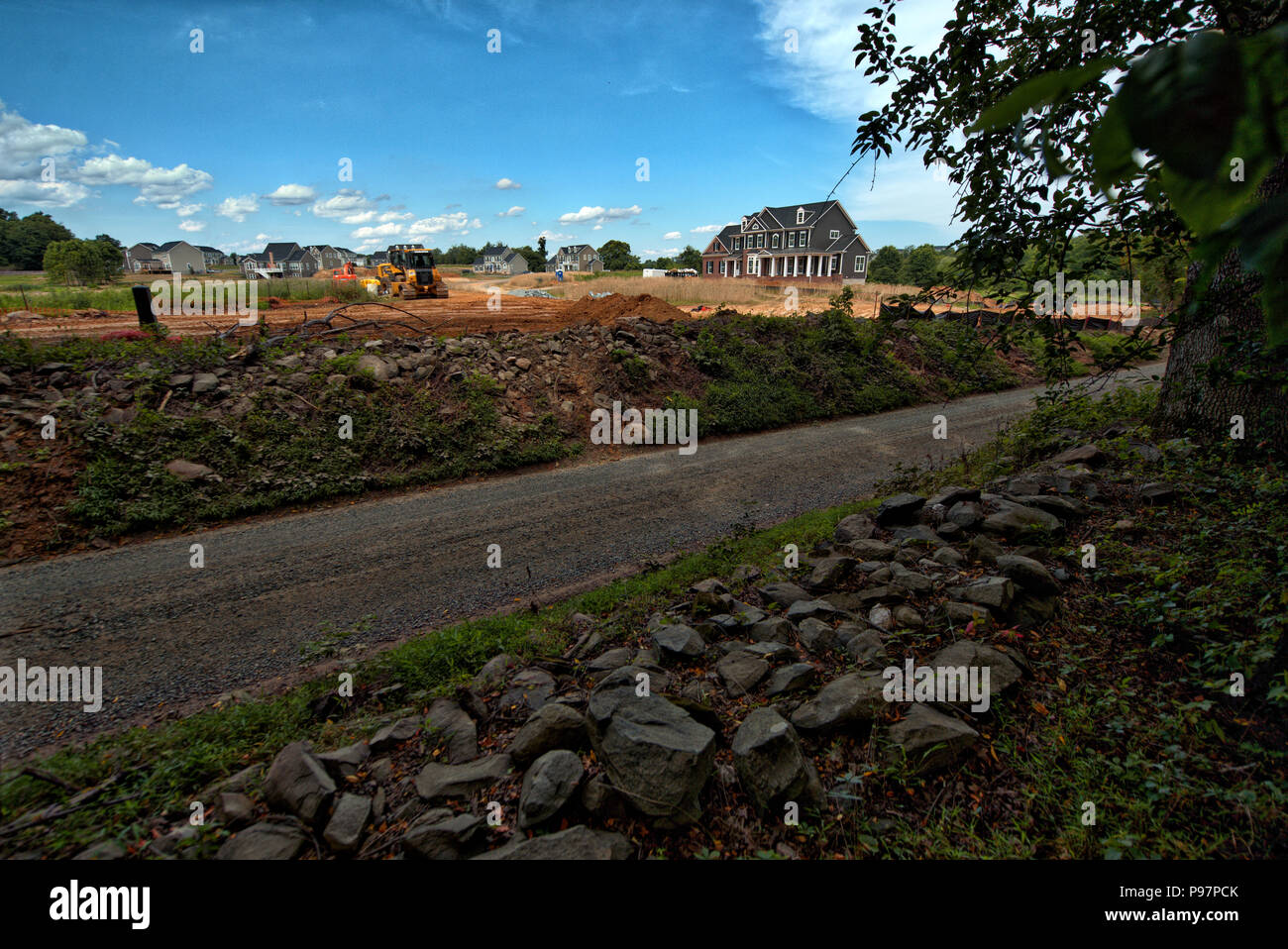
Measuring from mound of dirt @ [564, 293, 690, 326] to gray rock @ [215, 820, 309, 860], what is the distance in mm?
16973

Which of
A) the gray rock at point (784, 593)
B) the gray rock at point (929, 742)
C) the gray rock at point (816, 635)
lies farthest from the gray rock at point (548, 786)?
the gray rock at point (784, 593)

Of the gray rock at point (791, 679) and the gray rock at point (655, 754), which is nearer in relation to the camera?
the gray rock at point (655, 754)

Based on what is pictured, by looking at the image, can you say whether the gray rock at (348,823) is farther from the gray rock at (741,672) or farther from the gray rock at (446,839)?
the gray rock at (741,672)

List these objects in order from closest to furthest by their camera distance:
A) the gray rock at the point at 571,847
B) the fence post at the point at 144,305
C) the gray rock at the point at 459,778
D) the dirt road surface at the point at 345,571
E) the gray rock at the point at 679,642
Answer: the gray rock at the point at 571,847, the gray rock at the point at 459,778, the gray rock at the point at 679,642, the dirt road surface at the point at 345,571, the fence post at the point at 144,305

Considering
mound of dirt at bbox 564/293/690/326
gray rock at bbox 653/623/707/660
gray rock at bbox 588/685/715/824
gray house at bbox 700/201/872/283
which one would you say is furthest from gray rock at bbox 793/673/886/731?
gray house at bbox 700/201/872/283

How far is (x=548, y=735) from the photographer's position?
3369 mm

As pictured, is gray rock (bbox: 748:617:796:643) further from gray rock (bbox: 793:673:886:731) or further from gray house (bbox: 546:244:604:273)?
gray house (bbox: 546:244:604:273)

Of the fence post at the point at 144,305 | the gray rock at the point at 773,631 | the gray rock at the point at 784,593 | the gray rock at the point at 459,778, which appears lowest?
the gray rock at the point at 459,778

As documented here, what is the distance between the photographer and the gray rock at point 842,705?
10.7ft

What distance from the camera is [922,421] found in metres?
14.1

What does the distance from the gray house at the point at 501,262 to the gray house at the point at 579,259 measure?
5219 millimetres

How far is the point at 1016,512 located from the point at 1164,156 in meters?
5.64

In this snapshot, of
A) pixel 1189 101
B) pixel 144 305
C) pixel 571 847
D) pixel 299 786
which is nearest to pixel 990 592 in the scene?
pixel 571 847
